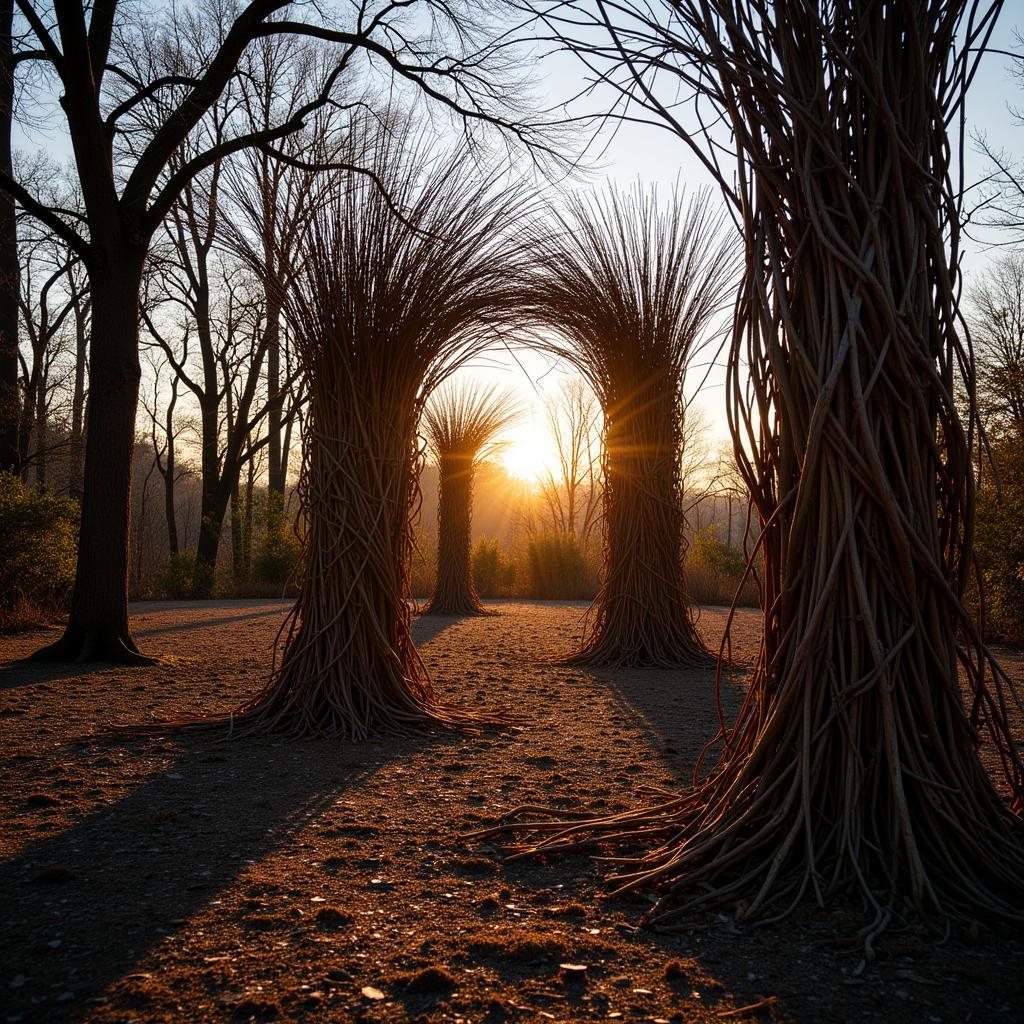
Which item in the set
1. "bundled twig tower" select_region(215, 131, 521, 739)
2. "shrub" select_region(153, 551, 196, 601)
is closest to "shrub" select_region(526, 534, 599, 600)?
"shrub" select_region(153, 551, 196, 601)

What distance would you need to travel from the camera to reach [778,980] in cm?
115

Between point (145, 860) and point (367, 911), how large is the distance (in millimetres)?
561

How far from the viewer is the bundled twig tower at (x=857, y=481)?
1.37 metres

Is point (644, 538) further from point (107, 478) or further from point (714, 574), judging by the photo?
point (714, 574)

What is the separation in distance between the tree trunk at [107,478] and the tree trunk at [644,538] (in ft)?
9.49

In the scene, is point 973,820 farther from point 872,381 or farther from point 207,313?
point 207,313

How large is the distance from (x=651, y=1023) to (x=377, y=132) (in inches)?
123

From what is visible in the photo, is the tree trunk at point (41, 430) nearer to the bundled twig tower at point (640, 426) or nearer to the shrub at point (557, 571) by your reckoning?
the shrub at point (557, 571)

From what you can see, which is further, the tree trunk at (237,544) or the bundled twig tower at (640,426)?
the tree trunk at (237,544)

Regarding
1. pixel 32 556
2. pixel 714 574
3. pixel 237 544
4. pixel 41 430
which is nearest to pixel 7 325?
pixel 41 430

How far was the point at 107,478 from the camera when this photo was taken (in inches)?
198

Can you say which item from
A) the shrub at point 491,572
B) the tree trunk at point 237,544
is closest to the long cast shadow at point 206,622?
the shrub at point 491,572

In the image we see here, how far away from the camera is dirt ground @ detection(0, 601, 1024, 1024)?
110cm

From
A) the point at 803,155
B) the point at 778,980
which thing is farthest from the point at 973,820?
the point at 803,155
